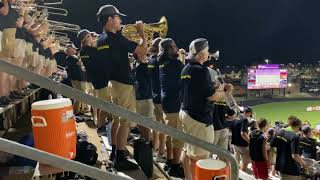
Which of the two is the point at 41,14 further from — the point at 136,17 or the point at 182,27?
the point at 182,27

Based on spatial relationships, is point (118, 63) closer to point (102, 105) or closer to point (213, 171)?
point (213, 171)

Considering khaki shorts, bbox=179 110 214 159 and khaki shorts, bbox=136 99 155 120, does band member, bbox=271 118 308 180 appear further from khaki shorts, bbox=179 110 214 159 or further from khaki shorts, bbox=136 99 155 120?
khaki shorts, bbox=179 110 214 159

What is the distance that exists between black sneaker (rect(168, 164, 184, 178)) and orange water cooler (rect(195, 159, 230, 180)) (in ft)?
8.79

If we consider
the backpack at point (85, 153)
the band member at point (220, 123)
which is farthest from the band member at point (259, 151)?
the backpack at point (85, 153)

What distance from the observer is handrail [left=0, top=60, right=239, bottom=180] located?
69.7 inches

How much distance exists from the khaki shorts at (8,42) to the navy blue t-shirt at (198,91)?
7.89 feet

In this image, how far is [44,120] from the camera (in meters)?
2.77

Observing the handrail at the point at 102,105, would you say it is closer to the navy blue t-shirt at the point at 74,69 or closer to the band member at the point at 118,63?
the band member at the point at 118,63

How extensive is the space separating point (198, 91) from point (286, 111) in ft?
115

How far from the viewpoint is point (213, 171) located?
2.46 m

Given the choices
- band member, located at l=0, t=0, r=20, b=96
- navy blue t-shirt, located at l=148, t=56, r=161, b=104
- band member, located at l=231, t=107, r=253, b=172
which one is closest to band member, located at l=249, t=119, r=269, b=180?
→ band member, located at l=231, t=107, r=253, b=172

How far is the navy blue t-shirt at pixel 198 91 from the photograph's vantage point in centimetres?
418

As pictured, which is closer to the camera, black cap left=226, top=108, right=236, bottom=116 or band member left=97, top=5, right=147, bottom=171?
band member left=97, top=5, right=147, bottom=171

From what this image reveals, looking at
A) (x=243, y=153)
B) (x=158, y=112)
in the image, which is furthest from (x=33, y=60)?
(x=243, y=153)
